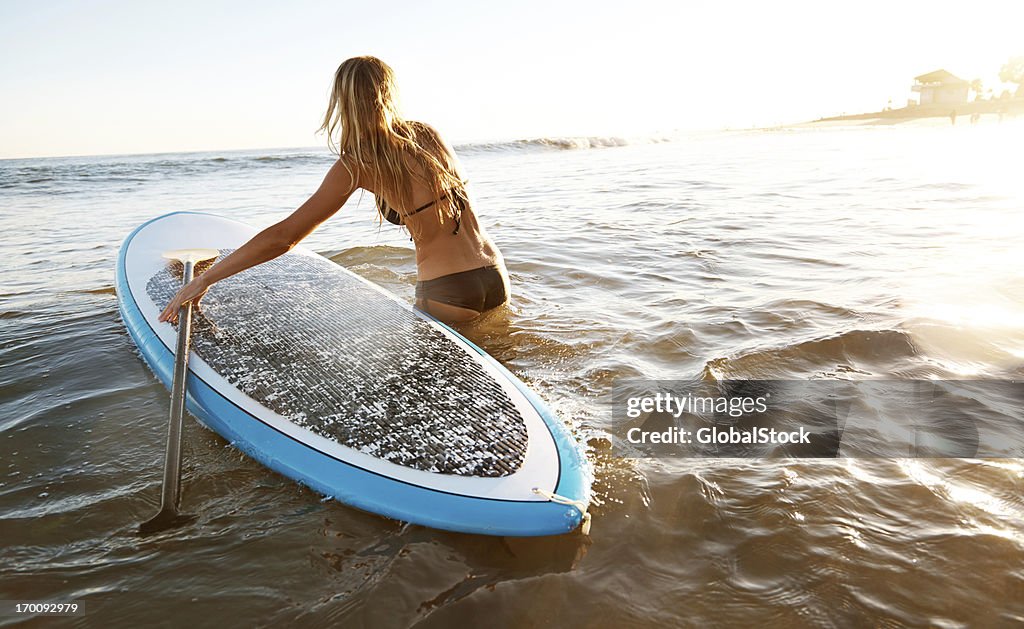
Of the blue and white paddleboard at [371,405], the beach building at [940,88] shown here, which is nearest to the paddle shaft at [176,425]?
the blue and white paddleboard at [371,405]

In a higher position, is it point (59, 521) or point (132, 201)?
point (132, 201)

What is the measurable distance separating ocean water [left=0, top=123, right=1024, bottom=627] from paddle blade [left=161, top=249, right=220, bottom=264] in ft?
2.00

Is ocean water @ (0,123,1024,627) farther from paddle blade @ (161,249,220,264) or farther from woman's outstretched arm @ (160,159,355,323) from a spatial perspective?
woman's outstretched arm @ (160,159,355,323)

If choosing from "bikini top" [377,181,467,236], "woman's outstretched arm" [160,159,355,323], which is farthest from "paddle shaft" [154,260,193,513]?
"bikini top" [377,181,467,236]

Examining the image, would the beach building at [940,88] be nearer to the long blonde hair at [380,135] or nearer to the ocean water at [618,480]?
the ocean water at [618,480]

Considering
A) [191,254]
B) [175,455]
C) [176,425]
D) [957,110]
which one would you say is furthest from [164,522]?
[957,110]

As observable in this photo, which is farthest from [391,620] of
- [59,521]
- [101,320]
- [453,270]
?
[101,320]

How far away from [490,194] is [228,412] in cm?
970

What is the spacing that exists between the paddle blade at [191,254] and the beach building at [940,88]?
181ft

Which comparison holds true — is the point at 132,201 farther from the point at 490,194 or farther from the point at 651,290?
the point at 651,290

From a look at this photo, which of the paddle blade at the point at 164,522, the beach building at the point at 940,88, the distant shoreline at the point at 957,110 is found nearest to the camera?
the paddle blade at the point at 164,522

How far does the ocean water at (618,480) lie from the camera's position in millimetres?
1832

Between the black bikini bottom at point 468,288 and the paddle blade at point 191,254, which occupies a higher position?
the paddle blade at point 191,254

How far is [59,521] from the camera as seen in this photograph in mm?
2275
